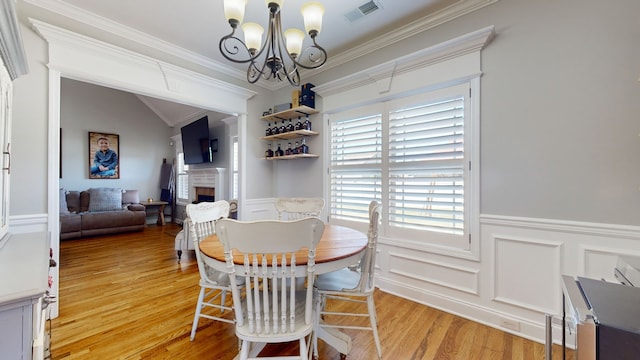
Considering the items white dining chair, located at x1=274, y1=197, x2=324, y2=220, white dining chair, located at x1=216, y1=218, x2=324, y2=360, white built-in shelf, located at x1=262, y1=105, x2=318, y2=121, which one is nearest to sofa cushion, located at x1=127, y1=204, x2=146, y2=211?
white built-in shelf, located at x1=262, y1=105, x2=318, y2=121

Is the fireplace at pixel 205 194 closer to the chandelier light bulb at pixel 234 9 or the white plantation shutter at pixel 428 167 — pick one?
the white plantation shutter at pixel 428 167

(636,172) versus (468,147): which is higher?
(468,147)

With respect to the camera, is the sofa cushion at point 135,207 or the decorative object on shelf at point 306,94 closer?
the decorative object on shelf at point 306,94

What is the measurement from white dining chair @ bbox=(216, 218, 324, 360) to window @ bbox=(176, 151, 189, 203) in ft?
19.6

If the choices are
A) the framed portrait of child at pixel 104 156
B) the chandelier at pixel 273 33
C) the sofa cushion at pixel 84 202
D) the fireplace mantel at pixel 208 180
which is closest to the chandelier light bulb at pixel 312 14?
the chandelier at pixel 273 33

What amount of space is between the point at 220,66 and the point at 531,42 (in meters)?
3.18

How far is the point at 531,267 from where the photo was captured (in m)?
1.85

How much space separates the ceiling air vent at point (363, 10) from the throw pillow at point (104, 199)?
6.10m

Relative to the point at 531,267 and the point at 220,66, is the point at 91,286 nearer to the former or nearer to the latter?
the point at 220,66

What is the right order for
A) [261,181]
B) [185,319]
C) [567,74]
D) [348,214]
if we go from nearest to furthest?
[567,74] → [185,319] → [348,214] → [261,181]

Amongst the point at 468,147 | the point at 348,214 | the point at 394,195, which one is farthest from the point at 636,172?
the point at 348,214

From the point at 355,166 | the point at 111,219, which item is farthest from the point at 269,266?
the point at 111,219

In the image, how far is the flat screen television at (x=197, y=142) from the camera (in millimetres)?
5348

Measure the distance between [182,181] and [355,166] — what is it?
556 cm
